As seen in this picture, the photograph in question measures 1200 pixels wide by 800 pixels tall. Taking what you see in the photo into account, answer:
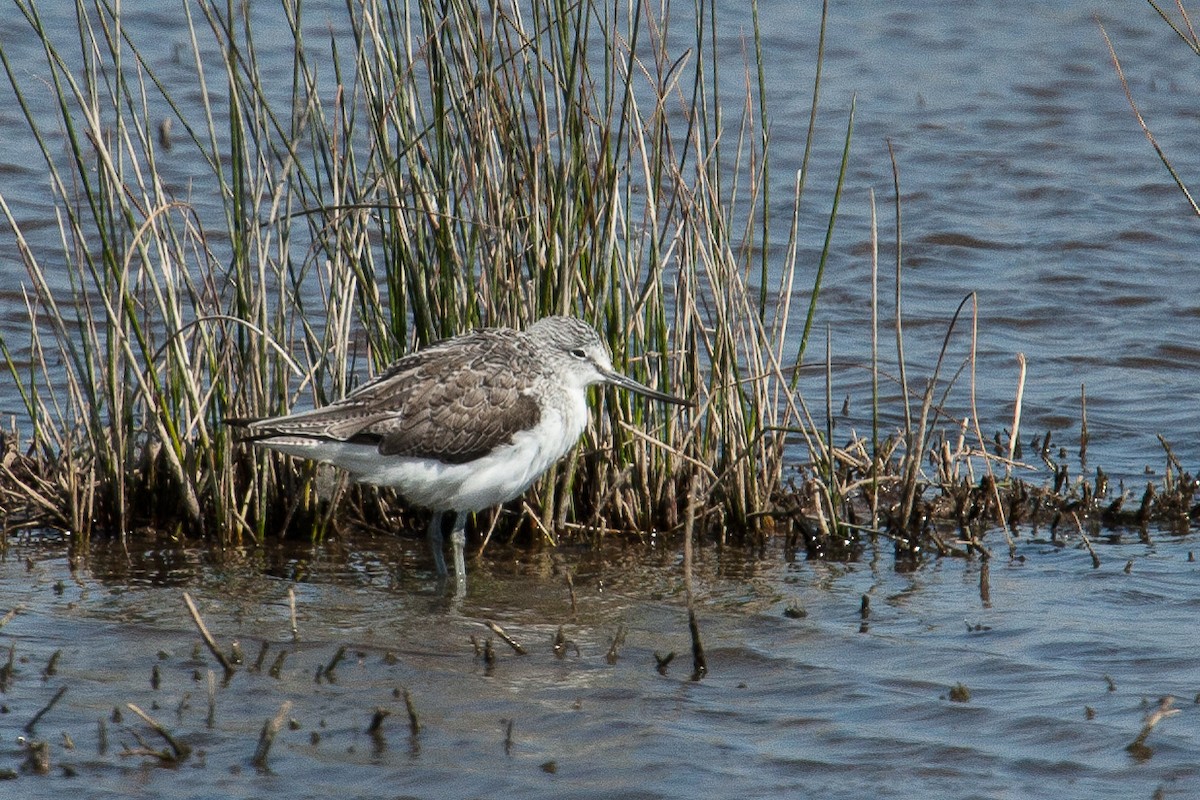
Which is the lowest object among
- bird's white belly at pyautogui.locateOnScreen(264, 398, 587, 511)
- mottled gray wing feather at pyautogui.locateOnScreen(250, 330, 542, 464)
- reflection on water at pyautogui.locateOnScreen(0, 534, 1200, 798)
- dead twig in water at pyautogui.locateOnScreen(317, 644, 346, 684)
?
reflection on water at pyautogui.locateOnScreen(0, 534, 1200, 798)

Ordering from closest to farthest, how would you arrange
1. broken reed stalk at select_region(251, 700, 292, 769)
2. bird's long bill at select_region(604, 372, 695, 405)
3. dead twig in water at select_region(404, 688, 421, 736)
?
broken reed stalk at select_region(251, 700, 292, 769) < dead twig in water at select_region(404, 688, 421, 736) < bird's long bill at select_region(604, 372, 695, 405)

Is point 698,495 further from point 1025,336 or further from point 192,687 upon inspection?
point 1025,336

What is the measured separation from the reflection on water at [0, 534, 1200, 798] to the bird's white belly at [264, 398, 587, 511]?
1.33 feet

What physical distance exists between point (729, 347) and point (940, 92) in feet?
31.5

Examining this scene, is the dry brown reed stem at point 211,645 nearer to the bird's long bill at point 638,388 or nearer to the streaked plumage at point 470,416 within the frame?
the streaked plumage at point 470,416

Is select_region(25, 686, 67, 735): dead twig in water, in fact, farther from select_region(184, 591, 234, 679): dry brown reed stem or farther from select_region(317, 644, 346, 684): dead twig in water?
select_region(317, 644, 346, 684): dead twig in water

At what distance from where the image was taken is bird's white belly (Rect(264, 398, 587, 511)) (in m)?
6.02

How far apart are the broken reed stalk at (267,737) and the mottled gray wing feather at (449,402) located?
174 centimetres

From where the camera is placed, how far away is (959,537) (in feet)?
22.8

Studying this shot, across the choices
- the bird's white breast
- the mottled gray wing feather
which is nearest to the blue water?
the bird's white breast

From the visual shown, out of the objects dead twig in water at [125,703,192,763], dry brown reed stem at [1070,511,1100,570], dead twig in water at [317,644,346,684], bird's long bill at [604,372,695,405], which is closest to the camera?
dead twig in water at [125,703,192,763]

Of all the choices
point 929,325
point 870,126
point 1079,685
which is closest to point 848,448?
point 1079,685

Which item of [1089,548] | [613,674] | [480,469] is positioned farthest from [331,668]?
[1089,548]

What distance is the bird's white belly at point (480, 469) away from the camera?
19.7ft
